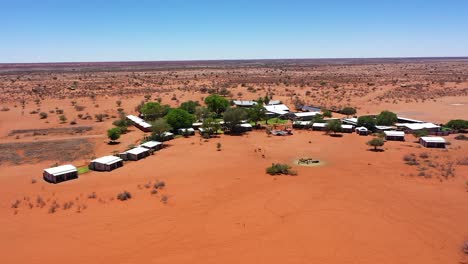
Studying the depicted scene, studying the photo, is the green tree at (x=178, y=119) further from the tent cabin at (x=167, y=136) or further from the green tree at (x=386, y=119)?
the green tree at (x=386, y=119)

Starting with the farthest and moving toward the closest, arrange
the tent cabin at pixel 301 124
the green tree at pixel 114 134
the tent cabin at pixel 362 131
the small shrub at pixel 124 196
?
the tent cabin at pixel 301 124 → the tent cabin at pixel 362 131 → the green tree at pixel 114 134 → the small shrub at pixel 124 196

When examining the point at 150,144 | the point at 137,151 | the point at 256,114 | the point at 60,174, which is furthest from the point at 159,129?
the point at 256,114

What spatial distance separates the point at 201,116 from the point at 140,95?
29282mm

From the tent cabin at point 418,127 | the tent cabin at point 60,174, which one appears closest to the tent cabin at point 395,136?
the tent cabin at point 418,127

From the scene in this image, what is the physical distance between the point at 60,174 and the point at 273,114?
33594 mm

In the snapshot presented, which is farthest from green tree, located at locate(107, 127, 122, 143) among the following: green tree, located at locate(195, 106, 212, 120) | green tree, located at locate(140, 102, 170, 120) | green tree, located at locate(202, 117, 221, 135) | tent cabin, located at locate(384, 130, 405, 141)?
tent cabin, located at locate(384, 130, 405, 141)

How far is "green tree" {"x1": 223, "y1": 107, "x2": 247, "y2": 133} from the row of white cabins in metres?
1.40

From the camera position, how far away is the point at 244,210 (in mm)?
22000

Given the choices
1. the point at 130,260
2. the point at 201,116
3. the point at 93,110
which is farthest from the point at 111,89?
the point at 130,260

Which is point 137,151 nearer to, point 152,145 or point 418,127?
point 152,145

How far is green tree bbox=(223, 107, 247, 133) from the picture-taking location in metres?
44.3

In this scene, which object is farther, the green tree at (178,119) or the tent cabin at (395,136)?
the green tree at (178,119)

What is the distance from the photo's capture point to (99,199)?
77.5ft

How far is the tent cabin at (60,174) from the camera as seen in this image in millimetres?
27078
